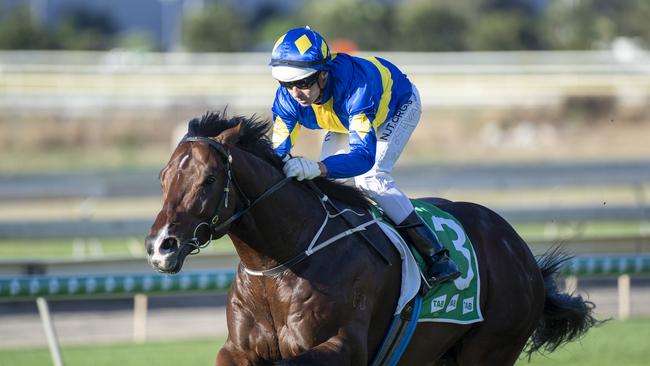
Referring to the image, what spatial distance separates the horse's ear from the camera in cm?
434

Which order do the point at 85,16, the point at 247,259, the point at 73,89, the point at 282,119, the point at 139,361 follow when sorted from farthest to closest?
1. the point at 85,16
2. the point at 73,89
3. the point at 139,361
4. the point at 282,119
5. the point at 247,259

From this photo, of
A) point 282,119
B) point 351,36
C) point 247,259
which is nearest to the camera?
point 247,259

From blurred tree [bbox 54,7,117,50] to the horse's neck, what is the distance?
135 feet

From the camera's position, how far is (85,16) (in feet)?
182

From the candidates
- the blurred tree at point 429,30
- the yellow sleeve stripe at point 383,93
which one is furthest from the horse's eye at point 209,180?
the blurred tree at point 429,30

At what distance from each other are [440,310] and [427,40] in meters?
42.2

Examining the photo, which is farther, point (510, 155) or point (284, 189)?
point (510, 155)

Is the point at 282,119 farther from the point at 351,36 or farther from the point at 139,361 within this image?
the point at 351,36

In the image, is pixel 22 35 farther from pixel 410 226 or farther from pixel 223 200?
pixel 223 200

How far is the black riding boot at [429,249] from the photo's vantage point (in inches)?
198

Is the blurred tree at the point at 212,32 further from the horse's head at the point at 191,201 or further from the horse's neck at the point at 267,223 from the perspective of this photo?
the horse's head at the point at 191,201

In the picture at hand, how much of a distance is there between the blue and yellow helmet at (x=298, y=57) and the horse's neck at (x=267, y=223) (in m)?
0.42

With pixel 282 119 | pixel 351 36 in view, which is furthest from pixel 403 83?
pixel 351 36

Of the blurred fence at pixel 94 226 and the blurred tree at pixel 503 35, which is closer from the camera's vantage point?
the blurred fence at pixel 94 226
